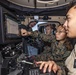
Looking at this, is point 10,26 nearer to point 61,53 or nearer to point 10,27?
point 10,27

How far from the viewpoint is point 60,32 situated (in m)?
2.28

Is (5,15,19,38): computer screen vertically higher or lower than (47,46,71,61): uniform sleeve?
higher

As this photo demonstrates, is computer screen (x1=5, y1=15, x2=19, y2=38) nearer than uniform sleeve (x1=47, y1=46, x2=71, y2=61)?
Yes

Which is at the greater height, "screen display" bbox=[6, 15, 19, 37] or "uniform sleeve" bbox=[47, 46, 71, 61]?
"screen display" bbox=[6, 15, 19, 37]

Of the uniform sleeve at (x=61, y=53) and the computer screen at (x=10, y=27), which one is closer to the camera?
the computer screen at (x=10, y=27)

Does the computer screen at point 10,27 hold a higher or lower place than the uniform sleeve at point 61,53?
higher

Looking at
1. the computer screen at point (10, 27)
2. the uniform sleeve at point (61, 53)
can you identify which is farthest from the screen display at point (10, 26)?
the uniform sleeve at point (61, 53)

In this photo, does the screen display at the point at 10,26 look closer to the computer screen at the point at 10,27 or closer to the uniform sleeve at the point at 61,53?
the computer screen at the point at 10,27

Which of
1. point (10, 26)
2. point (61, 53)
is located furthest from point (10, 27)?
point (61, 53)

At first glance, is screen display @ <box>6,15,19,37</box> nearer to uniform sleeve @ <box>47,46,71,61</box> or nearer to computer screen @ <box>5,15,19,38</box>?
computer screen @ <box>5,15,19,38</box>

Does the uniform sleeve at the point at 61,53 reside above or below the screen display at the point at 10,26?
below

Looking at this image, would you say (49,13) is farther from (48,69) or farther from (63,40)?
(48,69)

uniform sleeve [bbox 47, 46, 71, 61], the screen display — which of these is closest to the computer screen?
the screen display

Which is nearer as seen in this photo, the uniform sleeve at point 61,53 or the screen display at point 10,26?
the screen display at point 10,26
